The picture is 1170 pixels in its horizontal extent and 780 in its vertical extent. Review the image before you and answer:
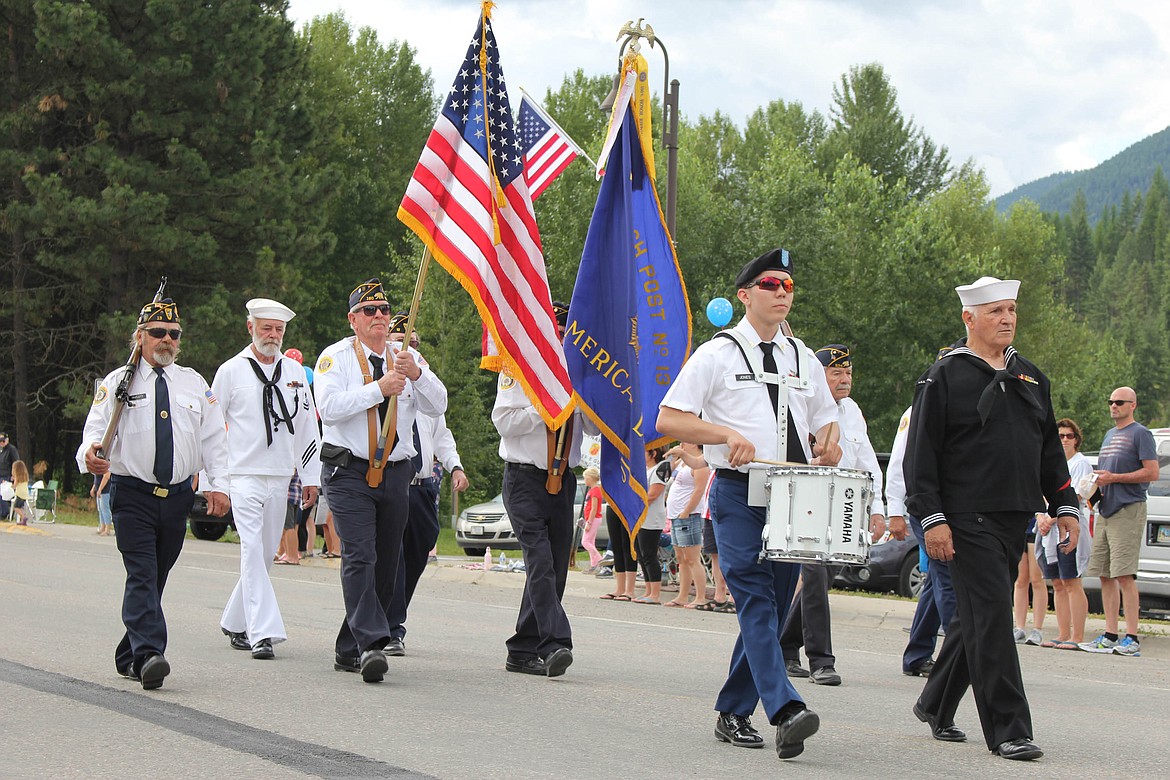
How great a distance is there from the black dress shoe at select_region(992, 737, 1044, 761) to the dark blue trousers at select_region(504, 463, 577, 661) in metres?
3.30

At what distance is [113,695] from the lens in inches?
321

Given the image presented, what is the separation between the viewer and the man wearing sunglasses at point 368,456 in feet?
29.1

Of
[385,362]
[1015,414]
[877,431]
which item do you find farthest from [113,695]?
[877,431]

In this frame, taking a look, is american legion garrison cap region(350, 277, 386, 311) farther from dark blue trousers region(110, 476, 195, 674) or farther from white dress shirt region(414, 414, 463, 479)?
white dress shirt region(414, 414, 463, 479)

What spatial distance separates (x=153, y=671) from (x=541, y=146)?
387 inches

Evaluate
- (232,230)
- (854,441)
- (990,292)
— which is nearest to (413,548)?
(854,441)

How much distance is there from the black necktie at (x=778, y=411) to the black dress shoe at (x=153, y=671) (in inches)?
151

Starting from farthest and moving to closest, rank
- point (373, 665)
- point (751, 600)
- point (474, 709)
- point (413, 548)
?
point (413, 548) → point (373, 665) → point (474, 709) → point (751, 600)

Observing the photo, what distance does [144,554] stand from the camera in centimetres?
862

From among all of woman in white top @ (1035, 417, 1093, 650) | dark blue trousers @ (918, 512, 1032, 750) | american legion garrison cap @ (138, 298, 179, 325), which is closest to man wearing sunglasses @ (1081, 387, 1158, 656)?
woman in white top @ (1035, 417, 1093, 650)

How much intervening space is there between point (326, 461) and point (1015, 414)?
4.31 metres

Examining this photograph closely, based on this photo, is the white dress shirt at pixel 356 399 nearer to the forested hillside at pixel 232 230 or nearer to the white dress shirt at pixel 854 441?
the white dress shirt at pixel 854 441

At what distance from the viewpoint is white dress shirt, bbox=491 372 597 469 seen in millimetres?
9594

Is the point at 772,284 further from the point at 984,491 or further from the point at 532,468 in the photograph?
the point at 532,468
